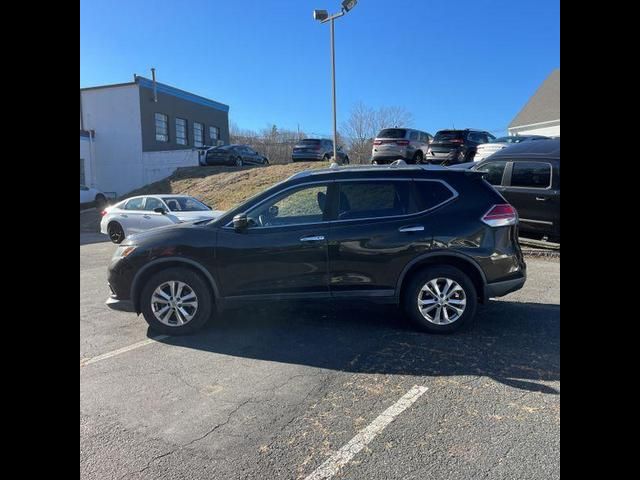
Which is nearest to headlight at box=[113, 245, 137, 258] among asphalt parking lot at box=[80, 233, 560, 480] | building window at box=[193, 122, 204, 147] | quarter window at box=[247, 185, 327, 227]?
asphalt parking lot at box=[80, 233, 560, 480]

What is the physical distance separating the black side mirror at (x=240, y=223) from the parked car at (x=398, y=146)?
14.5 metres

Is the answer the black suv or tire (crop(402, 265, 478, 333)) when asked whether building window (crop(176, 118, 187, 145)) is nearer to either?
the black suv

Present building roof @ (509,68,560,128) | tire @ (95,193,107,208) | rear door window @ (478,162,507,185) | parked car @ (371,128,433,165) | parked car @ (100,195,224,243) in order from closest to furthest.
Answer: rear door window @ (478,162,507,185) < parked car @ (100,195,224,243) < parked car @ (371,128,433,165) < tire @ (95,193,107,208) < building roof @ (509,68,560,128)

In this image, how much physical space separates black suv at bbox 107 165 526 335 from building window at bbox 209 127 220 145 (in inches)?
1387

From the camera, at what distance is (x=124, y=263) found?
506 cm

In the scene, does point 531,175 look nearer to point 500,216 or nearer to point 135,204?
point 500,216

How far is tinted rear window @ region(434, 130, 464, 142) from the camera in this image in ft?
60.6

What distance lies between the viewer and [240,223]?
16.3 ft

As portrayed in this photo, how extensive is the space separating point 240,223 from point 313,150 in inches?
831

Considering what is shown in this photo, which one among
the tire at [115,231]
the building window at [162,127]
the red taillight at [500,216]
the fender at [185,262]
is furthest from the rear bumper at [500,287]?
the building window at [162,127]

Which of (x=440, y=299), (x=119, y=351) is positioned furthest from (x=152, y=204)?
(x=440, y=299)

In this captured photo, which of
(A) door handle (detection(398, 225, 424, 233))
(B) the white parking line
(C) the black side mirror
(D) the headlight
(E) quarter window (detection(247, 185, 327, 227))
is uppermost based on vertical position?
(E) quarter window (detection(247, 185, 327, 227))
